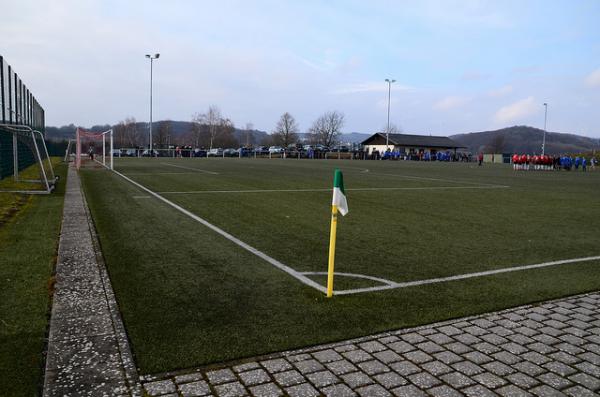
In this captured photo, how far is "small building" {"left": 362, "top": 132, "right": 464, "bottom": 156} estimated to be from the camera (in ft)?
284

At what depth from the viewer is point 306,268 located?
237 inches

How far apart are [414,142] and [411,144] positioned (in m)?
1.91

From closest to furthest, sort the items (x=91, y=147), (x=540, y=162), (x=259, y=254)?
(x=259, y=254)
(x=91, y=147)
(x=540, y=162)

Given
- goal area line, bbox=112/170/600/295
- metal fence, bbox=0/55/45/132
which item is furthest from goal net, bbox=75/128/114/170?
goal area line, bbox=112/170/600/295

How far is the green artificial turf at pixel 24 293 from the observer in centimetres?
313

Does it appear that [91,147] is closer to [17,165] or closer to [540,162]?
[17,165]

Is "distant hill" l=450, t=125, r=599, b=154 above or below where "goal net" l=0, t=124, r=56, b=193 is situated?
above

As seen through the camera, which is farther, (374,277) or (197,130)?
(197,130)

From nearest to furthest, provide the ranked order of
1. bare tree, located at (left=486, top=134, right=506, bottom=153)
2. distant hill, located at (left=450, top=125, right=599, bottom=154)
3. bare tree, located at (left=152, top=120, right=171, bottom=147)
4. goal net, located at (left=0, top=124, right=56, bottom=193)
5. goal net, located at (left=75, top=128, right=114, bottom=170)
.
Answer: goal net, located at (left=0, top=124, right=56, bottom=193)
goal net, located at (left=75, top=128, right=114, bottom=170)
bare tree, located at (left=152, top=120, right=171, bottom=147)
bare tree, located at (left=486, top=134, right=506, bottom=153)
distant hill, located at (left=450, top=125, right=599, bottom=154)

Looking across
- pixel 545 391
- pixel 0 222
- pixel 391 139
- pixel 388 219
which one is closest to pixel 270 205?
pixel 388 219

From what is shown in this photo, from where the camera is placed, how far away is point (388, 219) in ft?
34.0

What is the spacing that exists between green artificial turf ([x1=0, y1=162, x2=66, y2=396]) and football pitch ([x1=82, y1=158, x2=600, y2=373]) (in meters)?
0.68

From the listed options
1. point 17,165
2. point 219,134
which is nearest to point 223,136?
point 219,134

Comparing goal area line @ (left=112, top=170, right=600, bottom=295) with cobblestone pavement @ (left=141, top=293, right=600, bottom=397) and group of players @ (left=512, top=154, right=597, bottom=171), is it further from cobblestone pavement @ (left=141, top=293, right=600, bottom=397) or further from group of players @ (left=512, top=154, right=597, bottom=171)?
group of players @ (left=512, top=154, right=597, bottom=171)
